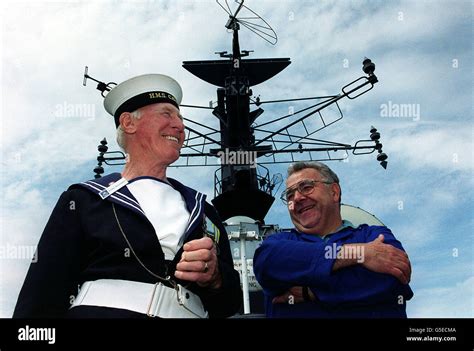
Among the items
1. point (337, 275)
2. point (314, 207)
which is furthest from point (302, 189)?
point (337, 275)

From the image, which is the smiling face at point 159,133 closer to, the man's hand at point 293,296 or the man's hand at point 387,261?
the man's hand at point 293,296

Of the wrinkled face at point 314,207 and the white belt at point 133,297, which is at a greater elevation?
the wrinkled face at point 314,207

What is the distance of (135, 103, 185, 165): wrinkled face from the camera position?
2.19 metres

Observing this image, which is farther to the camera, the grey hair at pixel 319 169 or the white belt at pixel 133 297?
the grey hair at pixel 319 169

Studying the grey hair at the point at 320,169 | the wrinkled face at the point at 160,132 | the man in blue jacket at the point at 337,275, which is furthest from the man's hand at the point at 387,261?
the wrinkled face at the point at 160,132

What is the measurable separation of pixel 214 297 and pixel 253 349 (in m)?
0.25

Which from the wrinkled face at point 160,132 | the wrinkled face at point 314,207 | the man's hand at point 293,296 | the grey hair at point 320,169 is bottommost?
the man's hand at point 293,296

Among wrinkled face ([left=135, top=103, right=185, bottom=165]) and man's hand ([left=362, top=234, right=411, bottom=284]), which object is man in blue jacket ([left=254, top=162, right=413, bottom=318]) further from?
wrinkled face ([left=135, top=103, right=185, bottom=165])

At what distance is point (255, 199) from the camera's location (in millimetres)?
5875

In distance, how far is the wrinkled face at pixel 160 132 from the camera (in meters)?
2.19

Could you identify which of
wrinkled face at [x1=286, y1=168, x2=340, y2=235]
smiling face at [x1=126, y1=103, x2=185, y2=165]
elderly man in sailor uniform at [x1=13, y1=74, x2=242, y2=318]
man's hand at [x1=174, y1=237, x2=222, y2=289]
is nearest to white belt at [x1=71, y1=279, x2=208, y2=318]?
elderly man in sailor uniform at [x1=13, y1=74, x2=242, y2=318]

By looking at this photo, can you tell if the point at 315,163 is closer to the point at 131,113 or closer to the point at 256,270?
the point at 256,270

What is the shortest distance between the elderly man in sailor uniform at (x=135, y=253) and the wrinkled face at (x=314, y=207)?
0.38 meters

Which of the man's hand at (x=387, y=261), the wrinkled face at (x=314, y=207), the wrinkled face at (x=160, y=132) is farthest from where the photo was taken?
the wrinkled face at (x=314, y=207)
